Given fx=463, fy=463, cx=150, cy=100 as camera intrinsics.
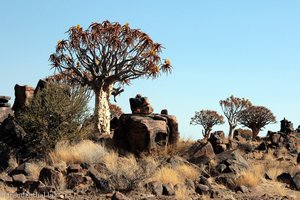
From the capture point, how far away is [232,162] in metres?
15.1

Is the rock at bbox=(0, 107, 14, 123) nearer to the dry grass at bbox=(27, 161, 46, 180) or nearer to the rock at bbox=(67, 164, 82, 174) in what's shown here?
the dry grass at bbox=(27, 161, 46, 180)

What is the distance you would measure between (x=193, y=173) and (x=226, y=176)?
3.19 ft

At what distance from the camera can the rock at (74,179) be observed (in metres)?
12.1

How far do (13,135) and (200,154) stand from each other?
653 centimetres

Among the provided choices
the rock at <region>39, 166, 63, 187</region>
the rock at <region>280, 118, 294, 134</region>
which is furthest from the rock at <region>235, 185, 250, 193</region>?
the rock at <region>280, 118, 294, 134</region>

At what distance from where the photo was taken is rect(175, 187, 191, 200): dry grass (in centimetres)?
1102

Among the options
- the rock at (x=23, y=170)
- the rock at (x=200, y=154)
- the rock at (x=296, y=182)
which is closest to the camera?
the rock at (x=23, y=170)

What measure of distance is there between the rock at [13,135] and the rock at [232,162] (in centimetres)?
680

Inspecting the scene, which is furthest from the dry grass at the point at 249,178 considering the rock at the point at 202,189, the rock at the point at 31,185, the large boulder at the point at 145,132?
the rock at the point at 31,185

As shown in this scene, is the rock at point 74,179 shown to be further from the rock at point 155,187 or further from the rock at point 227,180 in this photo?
the rock at point 227,180

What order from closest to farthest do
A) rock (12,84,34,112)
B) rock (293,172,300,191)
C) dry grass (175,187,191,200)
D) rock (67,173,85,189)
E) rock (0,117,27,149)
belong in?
dry grass (175,187,191,200)
rock (67,173,85,189)
rock (293,172,300,191)
rock (0,117,27,149)
rock (12,84,34,112)

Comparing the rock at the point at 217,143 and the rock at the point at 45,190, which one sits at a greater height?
the rock at the point at 217,143

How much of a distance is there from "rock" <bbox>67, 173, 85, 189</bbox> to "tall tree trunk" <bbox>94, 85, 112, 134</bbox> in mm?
8827

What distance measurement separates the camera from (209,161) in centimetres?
1570
